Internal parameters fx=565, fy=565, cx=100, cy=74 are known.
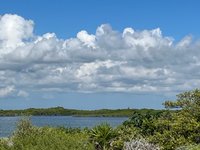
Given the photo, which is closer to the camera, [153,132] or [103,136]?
[153,132]

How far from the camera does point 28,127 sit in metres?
45.6

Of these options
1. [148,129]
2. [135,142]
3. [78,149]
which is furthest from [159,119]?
[78,149]

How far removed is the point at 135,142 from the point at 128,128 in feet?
13.4

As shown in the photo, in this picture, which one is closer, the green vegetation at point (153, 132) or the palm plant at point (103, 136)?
the green vegetation at point (153, 132)

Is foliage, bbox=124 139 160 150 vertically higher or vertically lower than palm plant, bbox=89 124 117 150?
lower

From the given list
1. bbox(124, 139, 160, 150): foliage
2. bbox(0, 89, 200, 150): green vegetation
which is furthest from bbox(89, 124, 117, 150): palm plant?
bbox(124, 139, 160, 150): foliage

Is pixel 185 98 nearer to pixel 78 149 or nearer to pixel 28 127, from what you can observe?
pixel 78 149

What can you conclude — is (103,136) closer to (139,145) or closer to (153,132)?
(153,132)

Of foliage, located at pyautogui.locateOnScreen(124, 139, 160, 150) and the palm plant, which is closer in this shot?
foliage, located at pyautogui.locateOnScreen(124, 139, 160, 150)

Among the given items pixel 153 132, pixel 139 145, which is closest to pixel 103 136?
pixel 153 132

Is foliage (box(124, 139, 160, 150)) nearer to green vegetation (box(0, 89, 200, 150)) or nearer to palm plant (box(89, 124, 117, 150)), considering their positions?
green vegetation (box(0, 89, 200, 150))

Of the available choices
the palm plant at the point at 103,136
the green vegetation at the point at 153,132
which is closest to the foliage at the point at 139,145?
the green vegetation at the point at 153,132

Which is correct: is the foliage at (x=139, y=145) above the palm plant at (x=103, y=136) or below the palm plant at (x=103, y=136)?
below

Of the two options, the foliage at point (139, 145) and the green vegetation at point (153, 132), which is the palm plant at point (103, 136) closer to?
the green vegetation at point (153, 132)
